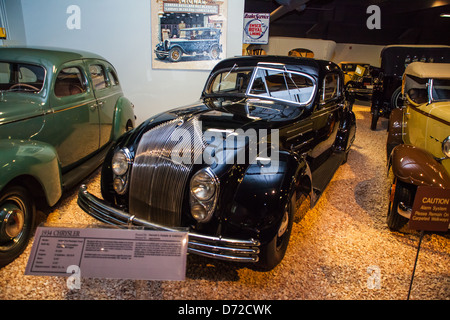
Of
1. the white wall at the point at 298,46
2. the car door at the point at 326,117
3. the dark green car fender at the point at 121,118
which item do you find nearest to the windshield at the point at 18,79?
the dark green car fender at the point at 121,118

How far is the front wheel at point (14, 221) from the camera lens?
227cm

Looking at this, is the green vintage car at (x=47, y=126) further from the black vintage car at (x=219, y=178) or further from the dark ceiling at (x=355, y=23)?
the dark ceiling at (x=355, y=23)

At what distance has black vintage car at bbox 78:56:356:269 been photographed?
6.47 ft

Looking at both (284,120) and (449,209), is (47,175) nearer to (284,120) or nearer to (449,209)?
(284,120)

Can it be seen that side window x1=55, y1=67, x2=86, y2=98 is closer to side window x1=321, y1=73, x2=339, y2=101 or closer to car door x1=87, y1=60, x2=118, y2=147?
car door x1=87, y1=60, x2=118, y2=147

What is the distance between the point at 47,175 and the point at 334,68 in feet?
11.9

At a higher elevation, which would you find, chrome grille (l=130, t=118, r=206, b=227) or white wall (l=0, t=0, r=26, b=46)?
white wall (l=0, t=0, r=26, b=46)

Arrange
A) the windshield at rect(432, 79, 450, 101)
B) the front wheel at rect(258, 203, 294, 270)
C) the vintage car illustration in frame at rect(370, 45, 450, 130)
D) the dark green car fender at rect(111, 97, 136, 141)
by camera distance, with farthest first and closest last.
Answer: the vintage car illustration in frame at rect(370, 45, 450, 130), the dark green car fender at rect(111, 97, 136, 141), the windshield at rect(432, 79, 450, 101), the front wheel at rect(258, 203, 294, 270)

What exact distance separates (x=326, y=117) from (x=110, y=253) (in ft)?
9.64

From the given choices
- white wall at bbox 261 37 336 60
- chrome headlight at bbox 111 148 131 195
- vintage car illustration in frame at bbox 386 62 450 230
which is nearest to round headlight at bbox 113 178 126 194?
chrome headlight at bbox 111 148 131 195

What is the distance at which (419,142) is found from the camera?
3.58 meters

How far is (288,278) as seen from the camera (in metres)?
2.34

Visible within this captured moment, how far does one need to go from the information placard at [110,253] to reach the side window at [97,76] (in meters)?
2.95

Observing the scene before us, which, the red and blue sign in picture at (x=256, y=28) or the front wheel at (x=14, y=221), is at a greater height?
the red and blue sign in picture at (x=256, y=28)
